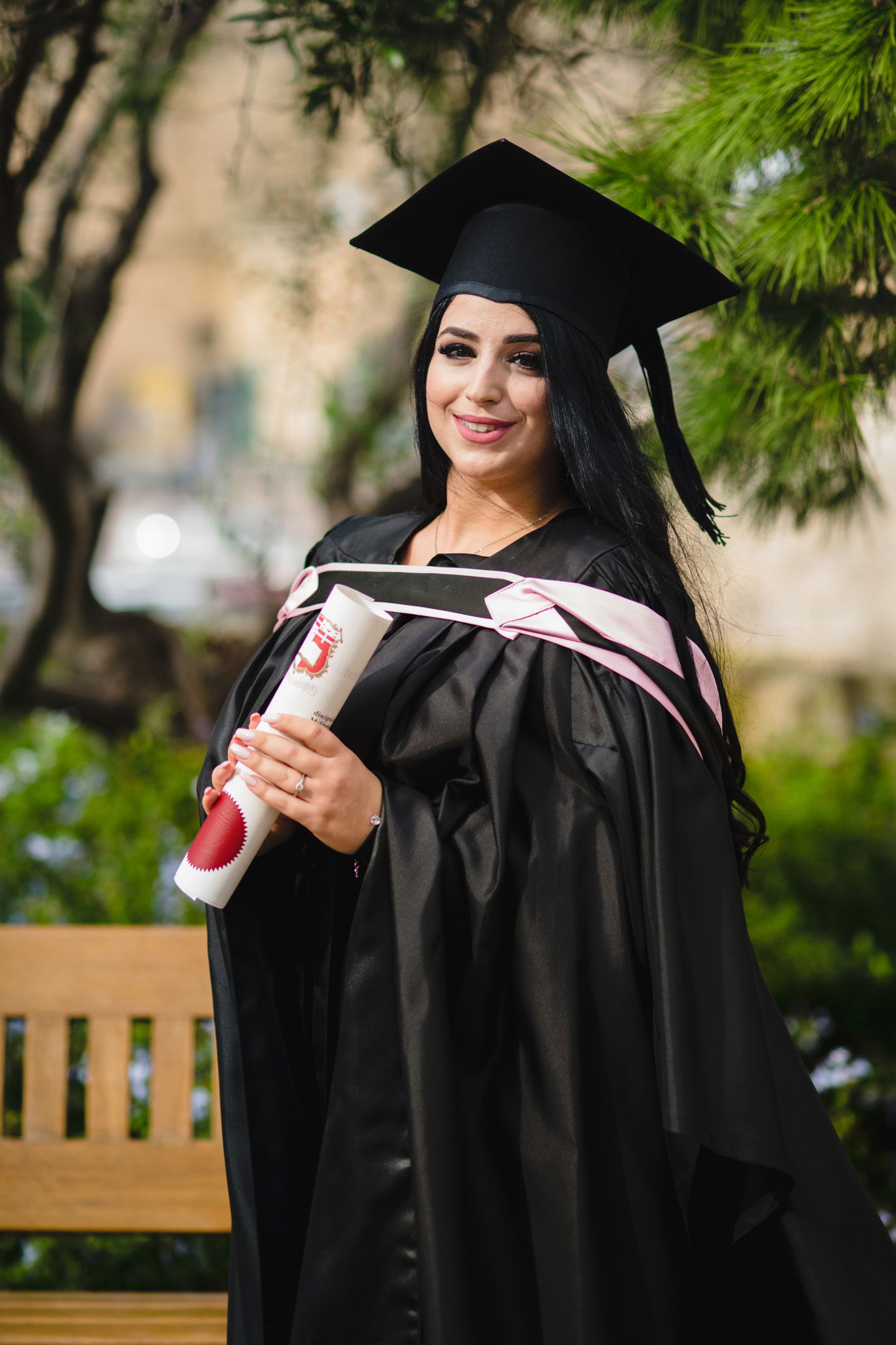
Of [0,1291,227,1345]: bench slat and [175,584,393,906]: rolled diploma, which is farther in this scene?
[0,1291,227,1345]: bench slat

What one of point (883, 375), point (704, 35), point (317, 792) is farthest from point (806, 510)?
point (317, 792)

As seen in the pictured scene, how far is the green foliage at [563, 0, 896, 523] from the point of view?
2.02 meters

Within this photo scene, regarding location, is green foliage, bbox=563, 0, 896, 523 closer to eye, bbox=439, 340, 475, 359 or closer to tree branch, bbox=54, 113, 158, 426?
eye, bbox=439, 340, 475, 359

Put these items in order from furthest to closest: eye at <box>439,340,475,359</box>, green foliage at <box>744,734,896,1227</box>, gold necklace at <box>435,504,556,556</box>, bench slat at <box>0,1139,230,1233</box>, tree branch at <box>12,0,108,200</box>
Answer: green foliage at <box>744,734,896,1227</box>
tree branch at <box>12,0,108,200</box>
bench slat at <box>0,1139,230,1233</box>
gold necklace at <box>435,504,556,556</box>
eye at <box>439,340,475,359</box>

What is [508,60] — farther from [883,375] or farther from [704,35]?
[883,375]

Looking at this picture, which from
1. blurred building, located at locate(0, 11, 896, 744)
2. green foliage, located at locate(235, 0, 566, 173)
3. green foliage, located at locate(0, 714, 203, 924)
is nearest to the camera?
green foliage, located at locate(235, 0, 566, 173)

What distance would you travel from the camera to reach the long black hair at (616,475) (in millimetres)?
1896

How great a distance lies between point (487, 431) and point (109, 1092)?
5.54ft

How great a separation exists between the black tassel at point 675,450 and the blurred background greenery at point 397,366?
90mm

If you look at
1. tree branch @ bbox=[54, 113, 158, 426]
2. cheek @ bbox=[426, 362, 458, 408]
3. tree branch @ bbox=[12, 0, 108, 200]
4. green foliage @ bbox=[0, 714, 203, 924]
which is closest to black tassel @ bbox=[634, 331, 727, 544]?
cheek @ bbox=[426, 362, 458, 408]

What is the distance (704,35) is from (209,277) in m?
16.3

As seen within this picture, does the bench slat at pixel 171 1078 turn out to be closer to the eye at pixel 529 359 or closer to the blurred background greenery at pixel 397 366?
the blurred background greenery at pixel 397 366

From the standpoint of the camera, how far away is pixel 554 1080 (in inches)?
67.6

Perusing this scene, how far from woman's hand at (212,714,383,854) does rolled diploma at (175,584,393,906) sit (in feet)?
0.07
